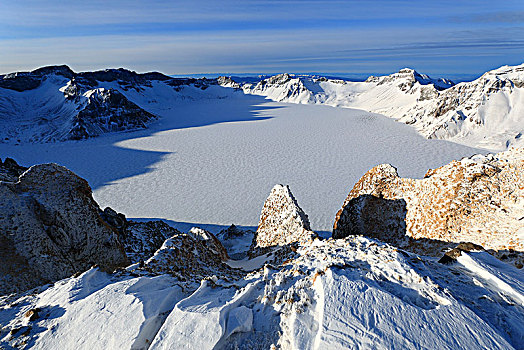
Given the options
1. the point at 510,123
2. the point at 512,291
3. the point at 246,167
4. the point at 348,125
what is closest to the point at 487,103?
the point at 510,123

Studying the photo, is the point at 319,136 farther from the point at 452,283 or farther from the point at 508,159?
the point at 452,283

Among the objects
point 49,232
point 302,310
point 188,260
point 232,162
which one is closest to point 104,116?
point 232,162

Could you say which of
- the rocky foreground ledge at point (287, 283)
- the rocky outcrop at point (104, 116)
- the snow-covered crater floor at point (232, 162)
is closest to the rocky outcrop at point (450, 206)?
the rocky foreground ledge at point (287, 283)

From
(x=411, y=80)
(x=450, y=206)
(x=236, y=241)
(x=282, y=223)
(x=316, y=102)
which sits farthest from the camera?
(x=316, y=102)

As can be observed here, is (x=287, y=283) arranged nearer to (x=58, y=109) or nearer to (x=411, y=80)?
(x=58, y=109)

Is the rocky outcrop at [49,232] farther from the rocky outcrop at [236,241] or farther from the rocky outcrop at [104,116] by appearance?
the rocky outcrop at [104,116]

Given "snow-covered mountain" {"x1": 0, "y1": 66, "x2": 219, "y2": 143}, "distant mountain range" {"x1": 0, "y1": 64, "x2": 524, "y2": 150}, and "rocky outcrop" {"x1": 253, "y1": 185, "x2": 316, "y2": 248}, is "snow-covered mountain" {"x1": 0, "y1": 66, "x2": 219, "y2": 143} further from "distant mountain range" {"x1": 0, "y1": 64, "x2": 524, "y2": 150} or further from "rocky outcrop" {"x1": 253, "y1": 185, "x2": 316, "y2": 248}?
"rocky outcrop" {"x1": 253, "y1": 185, "x2": 316, "y2": 248}
